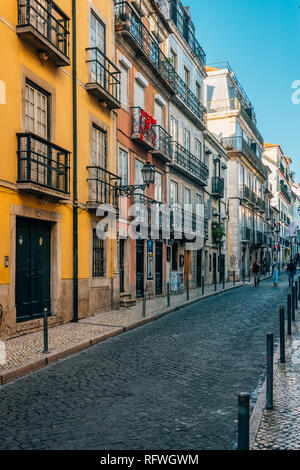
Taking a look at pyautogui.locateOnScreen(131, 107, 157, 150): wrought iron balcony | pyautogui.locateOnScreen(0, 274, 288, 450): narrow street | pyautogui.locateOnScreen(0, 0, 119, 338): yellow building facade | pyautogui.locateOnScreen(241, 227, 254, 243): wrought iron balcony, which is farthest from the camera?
pyautogui.locateOnScreen(241, 227, 254, 243): wrought iron balcony

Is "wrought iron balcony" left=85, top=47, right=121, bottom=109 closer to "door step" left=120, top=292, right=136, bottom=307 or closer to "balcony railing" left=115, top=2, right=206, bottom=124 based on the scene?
"balcony railing" left=115, top=2, right=206, bottom=124

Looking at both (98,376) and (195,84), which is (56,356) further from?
(195,84)

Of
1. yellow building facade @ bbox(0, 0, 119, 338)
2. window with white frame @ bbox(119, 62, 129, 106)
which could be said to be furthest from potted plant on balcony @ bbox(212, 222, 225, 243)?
yellow building facade @ bbox(0, 0, 119, 338)

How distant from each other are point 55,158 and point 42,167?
0.67 m

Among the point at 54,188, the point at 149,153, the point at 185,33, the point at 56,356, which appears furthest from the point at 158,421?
the point at 185,33

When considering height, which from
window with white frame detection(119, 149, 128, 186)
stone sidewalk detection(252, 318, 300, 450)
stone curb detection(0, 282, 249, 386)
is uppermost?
window with white frame detection(119, 149, 128, 186)

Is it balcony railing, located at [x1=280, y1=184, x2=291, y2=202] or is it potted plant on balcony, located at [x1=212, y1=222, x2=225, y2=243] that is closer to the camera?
potted plant on balcony, located at [x1=212, y1=222, x2=225, y2=243]

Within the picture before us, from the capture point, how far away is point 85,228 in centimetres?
1379

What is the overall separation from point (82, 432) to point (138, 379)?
223 cm

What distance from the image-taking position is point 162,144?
21.1 m

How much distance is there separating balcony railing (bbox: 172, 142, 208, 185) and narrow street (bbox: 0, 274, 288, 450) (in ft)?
45.7

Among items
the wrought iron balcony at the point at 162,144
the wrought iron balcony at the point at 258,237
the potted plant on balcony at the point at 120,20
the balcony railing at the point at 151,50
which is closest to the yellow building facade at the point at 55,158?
the potted plant on balcony at the point at 120,20

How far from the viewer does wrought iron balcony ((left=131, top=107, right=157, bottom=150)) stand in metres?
18.0

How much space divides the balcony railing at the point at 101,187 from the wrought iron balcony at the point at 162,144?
16.4 ft
